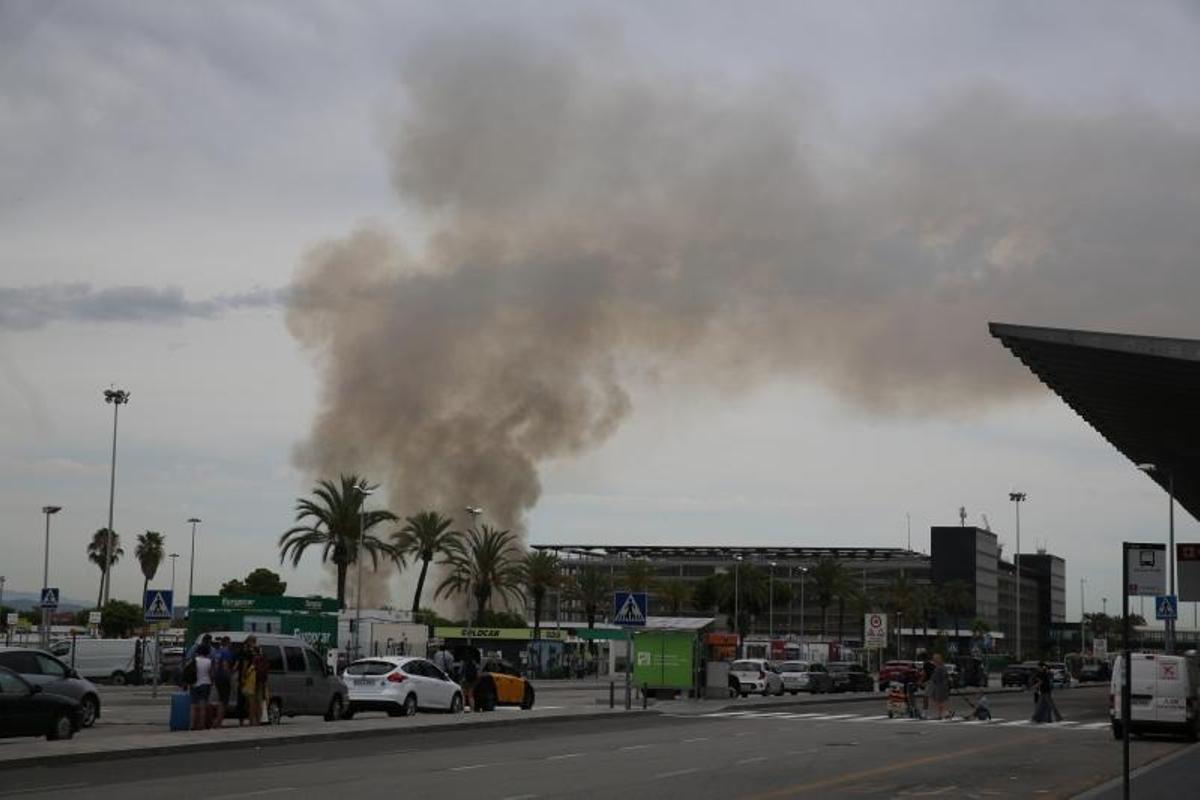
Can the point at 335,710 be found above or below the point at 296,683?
below

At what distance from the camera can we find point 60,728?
26.9 metres

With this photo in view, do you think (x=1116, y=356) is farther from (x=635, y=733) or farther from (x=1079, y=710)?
(x=1079, y=710)

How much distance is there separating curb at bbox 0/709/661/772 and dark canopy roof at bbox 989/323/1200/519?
572 inches

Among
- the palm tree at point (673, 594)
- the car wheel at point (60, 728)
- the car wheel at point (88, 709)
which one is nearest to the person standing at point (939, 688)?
the car wheel at point (88, 709)

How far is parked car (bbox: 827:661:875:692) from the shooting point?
240 ft

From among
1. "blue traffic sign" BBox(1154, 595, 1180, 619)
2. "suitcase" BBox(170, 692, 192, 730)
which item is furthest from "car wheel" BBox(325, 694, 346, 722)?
"blue traffic sign" BBox(1154, 595, 1180, 619)

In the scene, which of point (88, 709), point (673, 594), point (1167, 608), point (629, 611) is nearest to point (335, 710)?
point (88, 709)

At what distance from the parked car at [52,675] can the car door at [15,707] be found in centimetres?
282

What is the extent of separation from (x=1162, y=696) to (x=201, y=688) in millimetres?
22000

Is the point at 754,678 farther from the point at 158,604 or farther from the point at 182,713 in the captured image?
the point at 182,713

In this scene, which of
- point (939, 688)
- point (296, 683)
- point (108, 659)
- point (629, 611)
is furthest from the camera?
point (108, 659)

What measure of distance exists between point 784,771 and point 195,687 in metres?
12.5

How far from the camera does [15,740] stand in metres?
27.2

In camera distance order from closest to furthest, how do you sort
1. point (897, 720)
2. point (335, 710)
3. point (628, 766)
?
point (628, 766) → point (335, 710) → point (897, 720)
